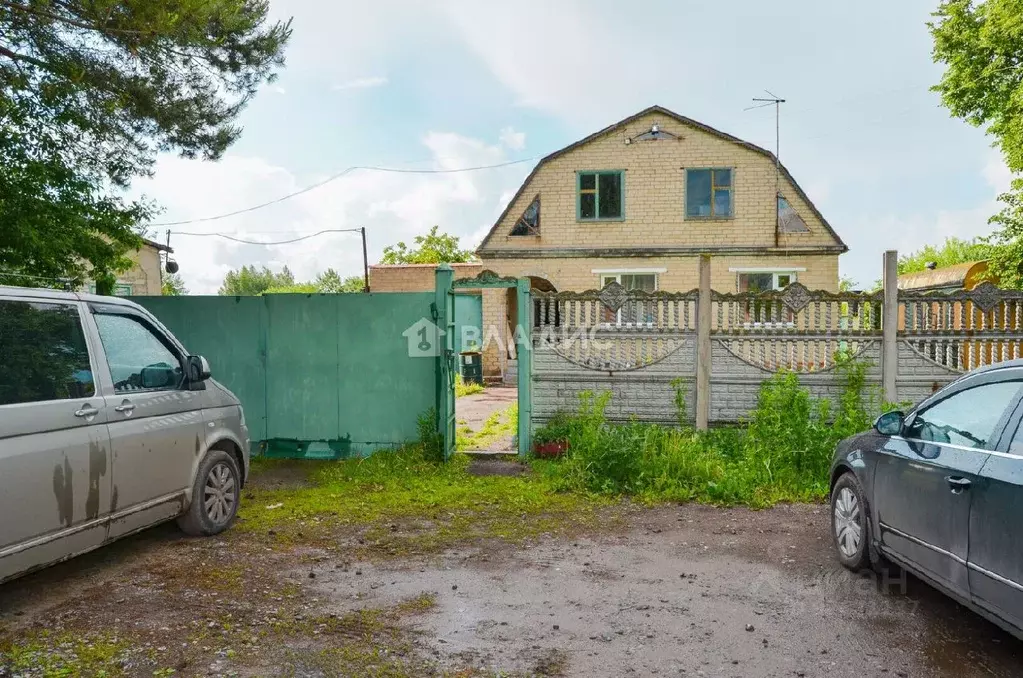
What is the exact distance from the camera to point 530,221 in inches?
709

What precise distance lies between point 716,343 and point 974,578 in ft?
14.8

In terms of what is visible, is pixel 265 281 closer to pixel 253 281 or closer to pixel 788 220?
pixel 253 281

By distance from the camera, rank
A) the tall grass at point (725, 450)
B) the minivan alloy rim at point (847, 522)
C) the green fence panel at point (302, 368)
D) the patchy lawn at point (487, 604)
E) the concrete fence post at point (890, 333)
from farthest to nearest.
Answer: the green fence panel at point (302, 368)
the concrete fence post at point (890, 333)
the tall grass at point (725, 450)
the minivan alloy rim at point (847, 522)
the patchy lawn at point (487, 604)

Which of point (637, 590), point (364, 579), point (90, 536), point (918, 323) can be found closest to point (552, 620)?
point (637, 590)

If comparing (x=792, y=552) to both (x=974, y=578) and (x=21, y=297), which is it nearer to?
(x=974, y=578)

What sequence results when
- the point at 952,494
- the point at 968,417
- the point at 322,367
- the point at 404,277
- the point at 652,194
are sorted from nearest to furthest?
1. the point at 952,494
2. the point at 968,417
3. the point at 322,367
4. the point at 652,194
5. the point at 404,277

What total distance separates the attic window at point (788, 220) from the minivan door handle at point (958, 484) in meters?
14.8

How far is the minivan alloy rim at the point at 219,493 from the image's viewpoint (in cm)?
535

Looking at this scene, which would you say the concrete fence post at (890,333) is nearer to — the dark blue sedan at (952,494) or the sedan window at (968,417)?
the dark blue sedan at (952,494)

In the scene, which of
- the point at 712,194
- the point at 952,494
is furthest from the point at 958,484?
the point at 712,194

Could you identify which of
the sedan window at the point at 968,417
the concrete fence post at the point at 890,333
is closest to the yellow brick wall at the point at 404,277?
the concrete fence post at the point at 890,333

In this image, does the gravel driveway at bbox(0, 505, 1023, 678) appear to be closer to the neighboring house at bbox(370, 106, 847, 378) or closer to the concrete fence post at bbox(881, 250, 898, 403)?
the concrete fence post at bbox(881, 250, 898, 403)

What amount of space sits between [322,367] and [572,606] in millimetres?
4868

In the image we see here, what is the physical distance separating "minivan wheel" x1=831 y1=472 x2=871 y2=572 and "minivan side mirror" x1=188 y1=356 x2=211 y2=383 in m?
4.60
